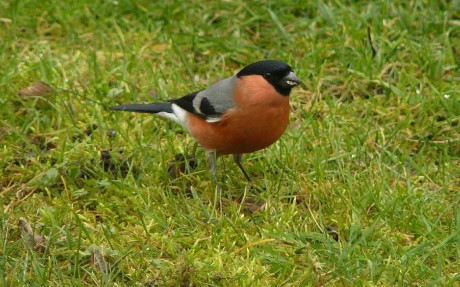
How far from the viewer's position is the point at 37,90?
21.1 ft

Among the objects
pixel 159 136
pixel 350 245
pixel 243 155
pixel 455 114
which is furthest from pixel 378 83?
pixel 350 245

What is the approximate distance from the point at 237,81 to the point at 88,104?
4.35ft

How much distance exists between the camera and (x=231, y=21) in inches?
290

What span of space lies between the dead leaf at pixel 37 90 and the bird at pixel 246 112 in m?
1.32

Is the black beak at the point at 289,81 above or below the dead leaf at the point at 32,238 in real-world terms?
above

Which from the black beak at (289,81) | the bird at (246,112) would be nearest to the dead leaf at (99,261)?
the bird at (246,112)

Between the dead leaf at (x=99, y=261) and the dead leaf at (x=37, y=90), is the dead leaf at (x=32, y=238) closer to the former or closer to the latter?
the dead leaf at (x=99, y=261)

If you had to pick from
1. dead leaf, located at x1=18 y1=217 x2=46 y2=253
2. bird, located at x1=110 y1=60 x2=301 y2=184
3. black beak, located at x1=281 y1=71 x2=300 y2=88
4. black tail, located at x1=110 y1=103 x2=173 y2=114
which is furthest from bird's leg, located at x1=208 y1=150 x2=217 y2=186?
dead leaf, located at x1=18 y1=217 x2=46 y2=253

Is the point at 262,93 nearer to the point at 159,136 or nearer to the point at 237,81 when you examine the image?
the point at 237,81

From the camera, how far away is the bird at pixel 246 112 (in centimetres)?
536

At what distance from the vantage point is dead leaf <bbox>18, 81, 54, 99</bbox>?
21.0 feet

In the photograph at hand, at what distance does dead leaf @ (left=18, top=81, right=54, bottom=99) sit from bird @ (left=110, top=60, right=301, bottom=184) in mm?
1320

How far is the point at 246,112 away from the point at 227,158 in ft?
2.52

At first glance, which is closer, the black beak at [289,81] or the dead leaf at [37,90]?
the black beak at [289,81]
